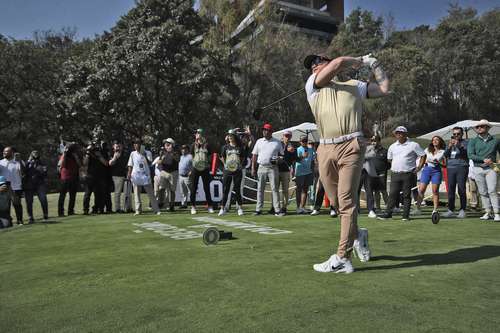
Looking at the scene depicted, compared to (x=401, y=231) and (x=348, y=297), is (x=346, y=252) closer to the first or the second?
(x=348, y=297)

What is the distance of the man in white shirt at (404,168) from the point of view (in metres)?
9.16

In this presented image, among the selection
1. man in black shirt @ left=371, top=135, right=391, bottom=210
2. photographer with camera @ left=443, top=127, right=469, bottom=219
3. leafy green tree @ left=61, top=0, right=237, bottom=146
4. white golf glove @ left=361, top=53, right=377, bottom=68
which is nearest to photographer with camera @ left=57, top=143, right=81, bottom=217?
man in black shirt @ left=371, top=135, right=391, bottom=210

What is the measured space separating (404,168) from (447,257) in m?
4.35

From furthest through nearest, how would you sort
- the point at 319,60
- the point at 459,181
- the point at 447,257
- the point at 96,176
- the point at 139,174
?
the point at 96,176, the point at 139,174, the point at 459,181, the point at 447,257, the point at 319,60

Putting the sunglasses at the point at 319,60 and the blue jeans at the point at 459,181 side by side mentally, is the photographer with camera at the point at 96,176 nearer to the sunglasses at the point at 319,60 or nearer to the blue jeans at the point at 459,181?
the sunglasses at the point at 319,60

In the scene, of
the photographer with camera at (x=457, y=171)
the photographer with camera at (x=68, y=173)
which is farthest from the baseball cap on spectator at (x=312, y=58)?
the photographer with camera at (x=68, y=173)

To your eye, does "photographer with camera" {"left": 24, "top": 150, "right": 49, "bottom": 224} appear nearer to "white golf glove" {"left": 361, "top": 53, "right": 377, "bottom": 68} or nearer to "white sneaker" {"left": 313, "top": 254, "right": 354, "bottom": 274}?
"white sneaker" {"left": 313, "top": 254, "right": 354, "bottom": 274}

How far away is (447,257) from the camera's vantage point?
200 inches

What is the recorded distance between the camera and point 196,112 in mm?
26969

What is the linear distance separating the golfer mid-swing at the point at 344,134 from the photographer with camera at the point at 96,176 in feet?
29.7

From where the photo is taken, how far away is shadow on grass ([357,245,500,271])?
4680 mm

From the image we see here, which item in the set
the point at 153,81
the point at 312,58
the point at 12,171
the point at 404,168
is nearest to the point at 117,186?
the point at 12,171

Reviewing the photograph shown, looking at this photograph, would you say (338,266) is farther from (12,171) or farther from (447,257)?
(12,171)

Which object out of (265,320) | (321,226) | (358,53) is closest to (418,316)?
(265,320)
